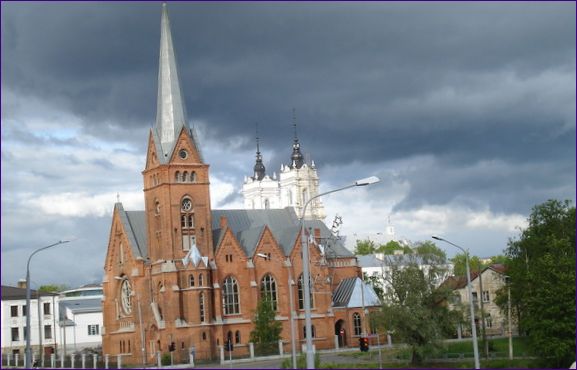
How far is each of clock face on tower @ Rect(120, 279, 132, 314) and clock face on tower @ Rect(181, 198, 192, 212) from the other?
10471mm

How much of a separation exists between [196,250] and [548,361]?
35726 mm

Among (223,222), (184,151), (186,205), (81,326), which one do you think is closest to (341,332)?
(223,222)

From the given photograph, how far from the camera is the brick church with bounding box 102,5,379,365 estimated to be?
281ft

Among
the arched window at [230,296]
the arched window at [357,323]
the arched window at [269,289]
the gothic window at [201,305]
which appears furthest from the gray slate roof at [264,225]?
the arched window at [357,323]

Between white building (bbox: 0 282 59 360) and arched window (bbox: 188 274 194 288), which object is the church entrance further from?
white building (bbox: 0 282 59 360)

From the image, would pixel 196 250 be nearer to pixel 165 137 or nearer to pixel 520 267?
pixel 165 137

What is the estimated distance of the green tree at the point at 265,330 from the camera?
84500mm

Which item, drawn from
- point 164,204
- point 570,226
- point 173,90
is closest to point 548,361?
point 570,226

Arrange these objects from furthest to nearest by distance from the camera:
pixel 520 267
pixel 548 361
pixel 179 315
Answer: pixel 179 315 → pixel 520 267 → pixel 548 361

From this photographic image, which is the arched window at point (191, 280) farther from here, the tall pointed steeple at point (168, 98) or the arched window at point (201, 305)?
the tall pointed steeple at point (168, 98)

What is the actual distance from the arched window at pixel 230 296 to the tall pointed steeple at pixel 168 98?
1422 centimetres

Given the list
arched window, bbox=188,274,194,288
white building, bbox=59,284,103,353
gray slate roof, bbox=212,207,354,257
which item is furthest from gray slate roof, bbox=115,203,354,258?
white building, bbox=59,284,103,353

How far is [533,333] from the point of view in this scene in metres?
65.2

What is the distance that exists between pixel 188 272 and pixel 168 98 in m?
18.0
